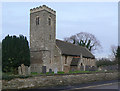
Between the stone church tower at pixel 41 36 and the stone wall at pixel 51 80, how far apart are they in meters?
11.4

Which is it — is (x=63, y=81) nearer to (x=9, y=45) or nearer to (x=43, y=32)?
(x=9, y=45)

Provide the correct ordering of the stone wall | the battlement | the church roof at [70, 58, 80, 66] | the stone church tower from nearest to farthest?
the stone wall, the stone church tower, the battlement, the church roof at [70, 58, 80, 66]

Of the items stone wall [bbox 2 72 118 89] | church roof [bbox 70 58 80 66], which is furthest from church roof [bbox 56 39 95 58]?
stone wall [bbox 2 72 118 89]

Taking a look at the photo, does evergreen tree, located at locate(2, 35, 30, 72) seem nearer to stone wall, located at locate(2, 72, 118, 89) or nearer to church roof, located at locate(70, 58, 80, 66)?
stone wall, located at locate(2, 72, 118, 89)

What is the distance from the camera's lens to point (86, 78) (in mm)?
18844

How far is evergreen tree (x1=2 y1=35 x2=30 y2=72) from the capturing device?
19.7m

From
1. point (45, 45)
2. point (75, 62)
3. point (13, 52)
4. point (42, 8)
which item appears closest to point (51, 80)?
point (13, 52)

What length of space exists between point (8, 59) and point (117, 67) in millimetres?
18962

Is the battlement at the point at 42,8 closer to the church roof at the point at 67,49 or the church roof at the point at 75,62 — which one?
the church roof at the point at 67,49

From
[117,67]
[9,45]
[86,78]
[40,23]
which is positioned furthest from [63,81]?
[40,23]

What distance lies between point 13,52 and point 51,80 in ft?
27.4

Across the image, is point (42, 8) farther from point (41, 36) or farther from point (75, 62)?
point (75, 62)

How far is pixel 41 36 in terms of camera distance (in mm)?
29531

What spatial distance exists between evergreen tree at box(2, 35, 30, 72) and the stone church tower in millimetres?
6952
